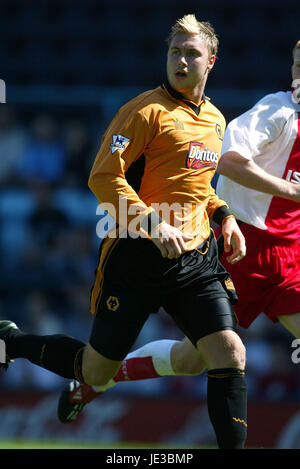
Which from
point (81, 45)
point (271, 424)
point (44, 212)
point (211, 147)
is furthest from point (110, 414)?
point (81, 45)

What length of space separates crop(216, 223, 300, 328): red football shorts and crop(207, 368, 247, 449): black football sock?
0.77 meters

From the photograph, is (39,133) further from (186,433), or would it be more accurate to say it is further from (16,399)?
(186,433)

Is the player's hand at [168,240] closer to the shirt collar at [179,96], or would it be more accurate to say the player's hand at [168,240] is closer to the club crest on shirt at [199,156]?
the club crest on shirt at [199,156]

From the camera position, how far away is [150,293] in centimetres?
407

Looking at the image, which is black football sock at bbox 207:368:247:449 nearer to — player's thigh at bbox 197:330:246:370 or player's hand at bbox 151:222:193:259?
player's thigh at bbox 197:330:246:370

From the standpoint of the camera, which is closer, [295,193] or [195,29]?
[195,29]

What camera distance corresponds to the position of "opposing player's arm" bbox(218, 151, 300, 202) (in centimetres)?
430

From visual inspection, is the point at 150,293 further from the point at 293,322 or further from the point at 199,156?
the point at 293,322

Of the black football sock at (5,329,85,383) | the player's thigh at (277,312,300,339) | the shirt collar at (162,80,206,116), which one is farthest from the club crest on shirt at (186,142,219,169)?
the black football sock at (5,329,85,383)

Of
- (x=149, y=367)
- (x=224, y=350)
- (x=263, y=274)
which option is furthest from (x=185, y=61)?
(x=149, y=367)

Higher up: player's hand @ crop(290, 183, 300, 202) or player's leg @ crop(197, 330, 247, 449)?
player's hand @ crop(290, 183, 300, 202)

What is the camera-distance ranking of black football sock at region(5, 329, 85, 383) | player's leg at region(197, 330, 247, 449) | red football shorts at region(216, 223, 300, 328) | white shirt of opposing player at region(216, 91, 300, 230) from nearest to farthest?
player's leg at region(197, 330, 247, 449) → black football sock at region(5, 329, 85, 383) → white shirt of opposing player at region(216, 91, 300, 230) → red football shorts at region(216, 223, 300, 328)

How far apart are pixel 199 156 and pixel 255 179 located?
384mm

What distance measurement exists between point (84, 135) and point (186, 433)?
3870 millimetres
